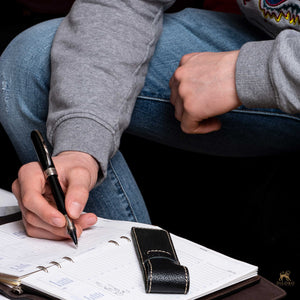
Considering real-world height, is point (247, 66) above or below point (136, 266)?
above

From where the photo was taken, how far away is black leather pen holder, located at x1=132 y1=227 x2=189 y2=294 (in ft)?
1.70

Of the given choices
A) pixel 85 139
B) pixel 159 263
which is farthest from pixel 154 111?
pixel 159 263

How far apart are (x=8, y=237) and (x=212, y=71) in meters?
0.42

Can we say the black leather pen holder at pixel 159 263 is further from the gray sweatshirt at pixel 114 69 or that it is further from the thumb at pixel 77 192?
the gray sweatshirt at pixel 114 69

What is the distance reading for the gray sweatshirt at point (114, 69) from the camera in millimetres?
753

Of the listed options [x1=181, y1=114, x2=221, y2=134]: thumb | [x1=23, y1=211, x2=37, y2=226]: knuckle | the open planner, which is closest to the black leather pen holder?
the open planner

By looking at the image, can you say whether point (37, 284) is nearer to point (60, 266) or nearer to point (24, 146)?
point (60, 266)

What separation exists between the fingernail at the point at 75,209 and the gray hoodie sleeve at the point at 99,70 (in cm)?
15

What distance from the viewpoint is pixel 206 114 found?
81 cm

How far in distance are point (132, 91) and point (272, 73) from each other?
269mm

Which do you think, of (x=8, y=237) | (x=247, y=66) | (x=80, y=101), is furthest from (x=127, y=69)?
(x=8, y=237)

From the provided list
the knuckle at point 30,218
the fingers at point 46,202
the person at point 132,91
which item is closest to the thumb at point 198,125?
the person at point 132,91

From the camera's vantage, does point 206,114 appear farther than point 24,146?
No

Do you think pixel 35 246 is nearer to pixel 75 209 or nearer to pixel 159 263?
pixel 75 209
